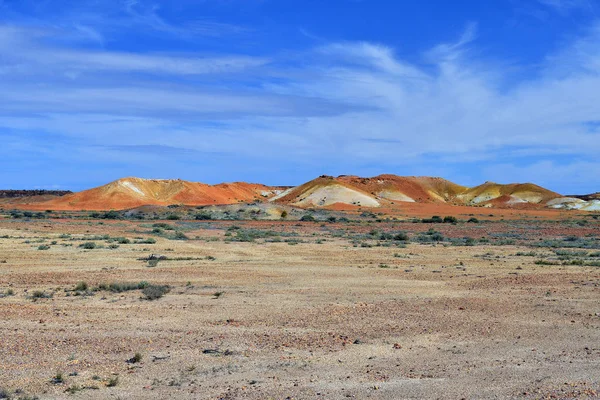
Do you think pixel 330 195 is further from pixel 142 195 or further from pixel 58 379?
pixel 58 379

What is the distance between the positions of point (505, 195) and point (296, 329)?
140m

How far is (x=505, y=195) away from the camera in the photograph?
144625 mm

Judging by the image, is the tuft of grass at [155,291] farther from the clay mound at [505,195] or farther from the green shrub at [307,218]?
the clay mound at [505,195]

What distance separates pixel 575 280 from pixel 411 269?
621 centimetres

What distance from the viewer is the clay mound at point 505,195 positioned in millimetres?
139000

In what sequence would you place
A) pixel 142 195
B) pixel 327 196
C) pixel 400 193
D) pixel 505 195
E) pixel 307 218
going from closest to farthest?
pixel 307 218 < pixel 327 196 < pixel 142 195 < pixel 400 193 < pixel 505 195

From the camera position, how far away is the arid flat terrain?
29.5 feet

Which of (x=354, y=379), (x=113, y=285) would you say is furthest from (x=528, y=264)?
(x=354, y=379)

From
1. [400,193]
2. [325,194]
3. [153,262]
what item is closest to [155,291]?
[153,262]

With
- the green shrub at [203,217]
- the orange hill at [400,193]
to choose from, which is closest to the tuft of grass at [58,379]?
the green shrub at [203,217]

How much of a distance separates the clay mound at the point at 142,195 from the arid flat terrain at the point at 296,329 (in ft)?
283

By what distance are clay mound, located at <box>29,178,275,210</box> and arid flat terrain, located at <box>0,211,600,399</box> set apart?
86158mm

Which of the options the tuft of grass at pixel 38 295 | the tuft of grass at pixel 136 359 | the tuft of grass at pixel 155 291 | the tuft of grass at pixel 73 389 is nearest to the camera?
the tuft of grass at pixel 73 389

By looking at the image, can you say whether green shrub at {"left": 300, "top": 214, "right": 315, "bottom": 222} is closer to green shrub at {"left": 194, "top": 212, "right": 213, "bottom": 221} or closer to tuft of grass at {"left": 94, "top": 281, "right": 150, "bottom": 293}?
green shrub at {"left": 194, "top": 212, "right": 213, "bottom": 221}
